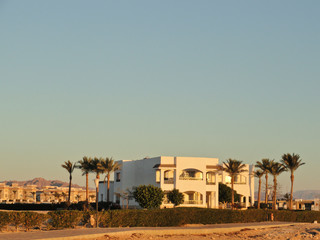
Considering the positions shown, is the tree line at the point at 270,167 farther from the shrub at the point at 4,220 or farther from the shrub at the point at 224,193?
the shrub at the point at 4,220

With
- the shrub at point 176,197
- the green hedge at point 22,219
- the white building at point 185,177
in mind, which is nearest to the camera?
the green hedge at point 22,219

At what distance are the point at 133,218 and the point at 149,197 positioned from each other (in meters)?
26.3

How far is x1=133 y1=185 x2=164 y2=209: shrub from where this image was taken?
62.6 m

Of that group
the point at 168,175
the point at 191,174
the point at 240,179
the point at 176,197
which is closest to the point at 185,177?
the point at 191,174

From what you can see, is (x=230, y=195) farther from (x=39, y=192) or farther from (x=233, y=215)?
(x=39, y=192)

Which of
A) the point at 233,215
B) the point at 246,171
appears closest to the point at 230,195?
the point at 246,171

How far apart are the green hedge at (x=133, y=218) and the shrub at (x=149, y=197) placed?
1683 centimetres

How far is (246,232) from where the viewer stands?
38812 millimetres

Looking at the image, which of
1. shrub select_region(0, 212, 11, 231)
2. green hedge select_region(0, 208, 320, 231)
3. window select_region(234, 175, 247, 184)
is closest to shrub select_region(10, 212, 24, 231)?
green hedge select_region(0, 208, 320, 231)

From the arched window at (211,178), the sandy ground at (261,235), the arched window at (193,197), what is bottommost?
the sandy ground at (261,235)

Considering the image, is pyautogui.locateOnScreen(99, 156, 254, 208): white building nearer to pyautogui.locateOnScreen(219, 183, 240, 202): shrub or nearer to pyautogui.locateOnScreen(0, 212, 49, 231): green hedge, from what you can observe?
pyautogui.locateOnScreen(219, 183, 240, 202): shrub

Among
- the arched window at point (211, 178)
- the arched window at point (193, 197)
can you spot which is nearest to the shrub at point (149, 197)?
the arched window at point (193, 197)

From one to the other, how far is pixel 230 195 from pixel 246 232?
122 feet

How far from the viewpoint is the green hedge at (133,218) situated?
31.6 metres
